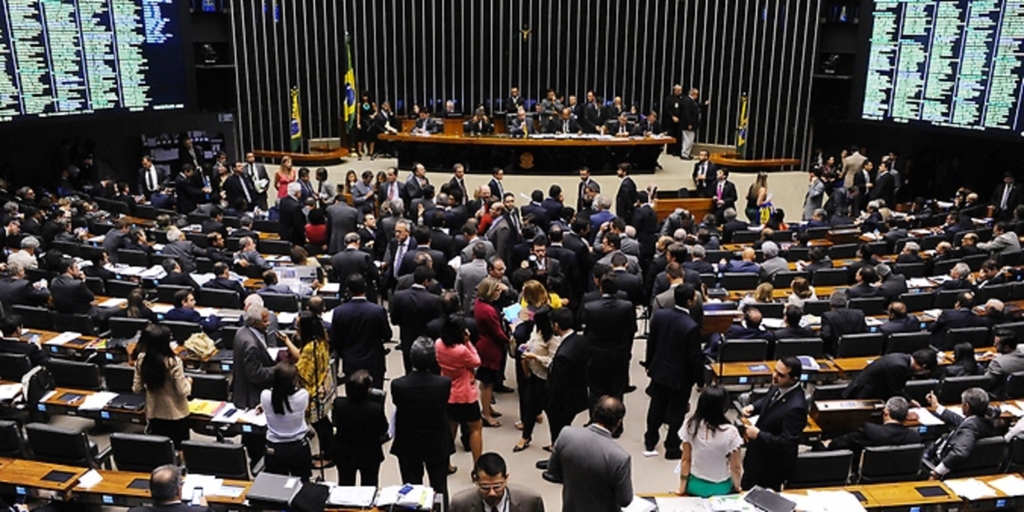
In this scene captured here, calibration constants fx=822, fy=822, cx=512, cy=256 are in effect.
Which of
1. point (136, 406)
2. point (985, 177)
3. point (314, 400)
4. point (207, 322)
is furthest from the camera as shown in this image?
point (985, 177)

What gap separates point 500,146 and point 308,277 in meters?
8.73

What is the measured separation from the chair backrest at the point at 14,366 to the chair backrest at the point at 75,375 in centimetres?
22

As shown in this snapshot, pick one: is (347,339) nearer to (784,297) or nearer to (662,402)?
(662,402)

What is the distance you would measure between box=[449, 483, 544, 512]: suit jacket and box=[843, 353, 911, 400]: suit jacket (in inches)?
138

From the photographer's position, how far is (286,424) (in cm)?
514

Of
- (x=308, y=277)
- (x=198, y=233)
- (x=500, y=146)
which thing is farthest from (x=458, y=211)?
(x=500, y=146)

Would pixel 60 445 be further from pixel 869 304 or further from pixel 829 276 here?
pixel 829 276

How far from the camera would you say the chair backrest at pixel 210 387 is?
246 inches

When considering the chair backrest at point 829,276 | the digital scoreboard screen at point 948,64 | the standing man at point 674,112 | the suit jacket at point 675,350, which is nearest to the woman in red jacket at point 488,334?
the suit jacket at point 675,350

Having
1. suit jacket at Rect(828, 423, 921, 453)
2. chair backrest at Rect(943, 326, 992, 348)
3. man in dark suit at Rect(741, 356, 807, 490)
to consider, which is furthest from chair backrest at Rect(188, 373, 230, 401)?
chair backrest at Rect(943, 326, 992, 348)

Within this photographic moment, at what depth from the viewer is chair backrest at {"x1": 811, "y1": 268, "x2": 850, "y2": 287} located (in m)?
9.42

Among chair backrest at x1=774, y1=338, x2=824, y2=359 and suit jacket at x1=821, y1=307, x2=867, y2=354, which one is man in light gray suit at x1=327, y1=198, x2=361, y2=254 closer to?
chair backrest at x1=774, y1=338, x2=824, y2=359

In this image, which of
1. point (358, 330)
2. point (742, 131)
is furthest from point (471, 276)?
point (742, 131)

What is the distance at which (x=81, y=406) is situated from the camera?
619 centimetres
